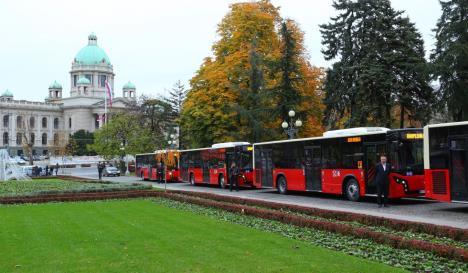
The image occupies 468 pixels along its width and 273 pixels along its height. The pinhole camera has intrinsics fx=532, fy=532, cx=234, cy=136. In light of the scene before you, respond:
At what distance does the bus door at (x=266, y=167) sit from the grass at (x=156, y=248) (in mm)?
14242

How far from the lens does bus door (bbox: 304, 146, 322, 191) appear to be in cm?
2644

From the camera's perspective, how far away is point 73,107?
164 meters

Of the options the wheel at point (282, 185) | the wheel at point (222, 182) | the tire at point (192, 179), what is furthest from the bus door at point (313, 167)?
the tire at point (192, 179)

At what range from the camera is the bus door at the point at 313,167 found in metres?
A: 26.4

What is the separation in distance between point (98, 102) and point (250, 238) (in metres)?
157

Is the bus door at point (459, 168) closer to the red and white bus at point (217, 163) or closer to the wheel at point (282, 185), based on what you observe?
the wheel at point (282, 185)

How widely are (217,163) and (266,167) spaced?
7234mm

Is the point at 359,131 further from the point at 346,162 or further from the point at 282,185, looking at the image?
the point at 282,185

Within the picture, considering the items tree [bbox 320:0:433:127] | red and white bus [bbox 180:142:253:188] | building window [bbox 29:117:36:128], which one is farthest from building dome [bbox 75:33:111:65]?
tree [bbox 320:0:433:127]

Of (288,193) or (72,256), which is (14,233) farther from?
(288,193)

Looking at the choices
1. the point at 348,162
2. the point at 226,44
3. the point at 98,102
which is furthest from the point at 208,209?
the point at 98,102

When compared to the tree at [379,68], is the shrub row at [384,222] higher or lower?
lower

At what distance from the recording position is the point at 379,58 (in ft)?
132

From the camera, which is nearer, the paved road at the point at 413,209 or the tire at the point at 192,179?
the paved road at the point at 413,209
